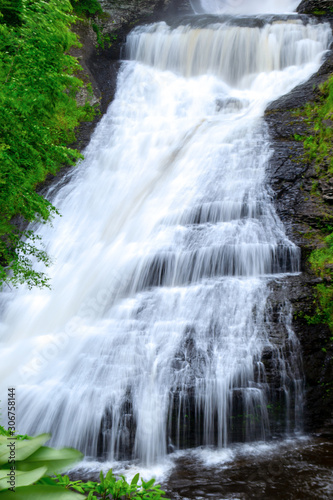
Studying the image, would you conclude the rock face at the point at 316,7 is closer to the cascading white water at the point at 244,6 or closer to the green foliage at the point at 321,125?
the green foliage at the point at 321,125

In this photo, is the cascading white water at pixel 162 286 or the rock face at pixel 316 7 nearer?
the cascading white water at pixel 162 286

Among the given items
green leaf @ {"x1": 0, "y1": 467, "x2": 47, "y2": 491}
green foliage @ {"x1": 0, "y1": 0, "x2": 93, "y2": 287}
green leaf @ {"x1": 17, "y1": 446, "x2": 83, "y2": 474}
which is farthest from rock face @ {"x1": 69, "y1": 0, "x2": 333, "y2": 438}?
green leaf @ {"x1": 0, "y1": 467, "x2": 47, "y2": 491}

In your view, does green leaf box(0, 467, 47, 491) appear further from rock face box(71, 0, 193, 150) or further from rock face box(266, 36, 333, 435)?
rock face box(71, 0, 193, 150)

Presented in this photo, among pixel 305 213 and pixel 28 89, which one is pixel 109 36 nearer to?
pixel 305 213

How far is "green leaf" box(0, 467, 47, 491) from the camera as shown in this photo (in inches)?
28.5

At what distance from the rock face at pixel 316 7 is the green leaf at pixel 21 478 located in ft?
60.4

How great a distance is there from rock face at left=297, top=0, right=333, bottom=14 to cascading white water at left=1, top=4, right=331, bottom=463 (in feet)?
7.02

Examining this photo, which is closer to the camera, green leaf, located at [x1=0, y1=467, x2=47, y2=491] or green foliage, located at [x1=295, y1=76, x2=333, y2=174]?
green leaf, located at [x1=0, y1=467, x2=47, y2=491]

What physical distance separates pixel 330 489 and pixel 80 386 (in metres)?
3.45

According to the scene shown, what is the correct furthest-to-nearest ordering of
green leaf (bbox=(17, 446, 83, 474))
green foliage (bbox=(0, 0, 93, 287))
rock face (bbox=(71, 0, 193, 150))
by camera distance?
rock face (bbox=(71, 0, 193, 150)) < green foliage (bbox=(0, 0, 93, 287)) < green leaf (bbox=(17, 446, 83, 474))

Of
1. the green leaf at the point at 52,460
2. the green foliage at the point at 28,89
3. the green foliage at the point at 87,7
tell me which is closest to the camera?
the green leaf at the point at 52,460

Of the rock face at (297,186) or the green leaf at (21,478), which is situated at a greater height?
the rock face at (297,186)

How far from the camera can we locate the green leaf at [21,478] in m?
0.72

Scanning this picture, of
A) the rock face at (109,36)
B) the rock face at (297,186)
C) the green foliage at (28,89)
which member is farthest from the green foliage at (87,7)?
the green foliage at (28,89)
